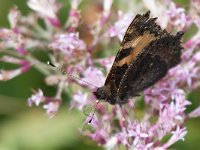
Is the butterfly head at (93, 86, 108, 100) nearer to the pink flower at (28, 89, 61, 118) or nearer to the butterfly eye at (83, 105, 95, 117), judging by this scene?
the butterfly eye at (83, 105, 95, 117)

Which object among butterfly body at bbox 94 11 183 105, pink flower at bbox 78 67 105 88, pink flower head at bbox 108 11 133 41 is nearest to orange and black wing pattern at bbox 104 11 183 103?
butterfly body at bbox 94 11 183 105

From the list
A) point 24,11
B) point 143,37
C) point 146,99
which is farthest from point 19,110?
point 143,37

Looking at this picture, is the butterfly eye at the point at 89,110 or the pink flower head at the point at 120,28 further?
the pink flower head at the point at 120,28

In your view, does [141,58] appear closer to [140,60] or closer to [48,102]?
[140,60]

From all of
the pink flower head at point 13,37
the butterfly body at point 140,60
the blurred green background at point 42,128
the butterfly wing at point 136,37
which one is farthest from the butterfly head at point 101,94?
the pink flower head at point 13,37

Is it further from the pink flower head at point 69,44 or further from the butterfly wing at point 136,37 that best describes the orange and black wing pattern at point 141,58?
the pink flower head at point 69,44

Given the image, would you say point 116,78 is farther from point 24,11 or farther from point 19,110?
point 24,11
